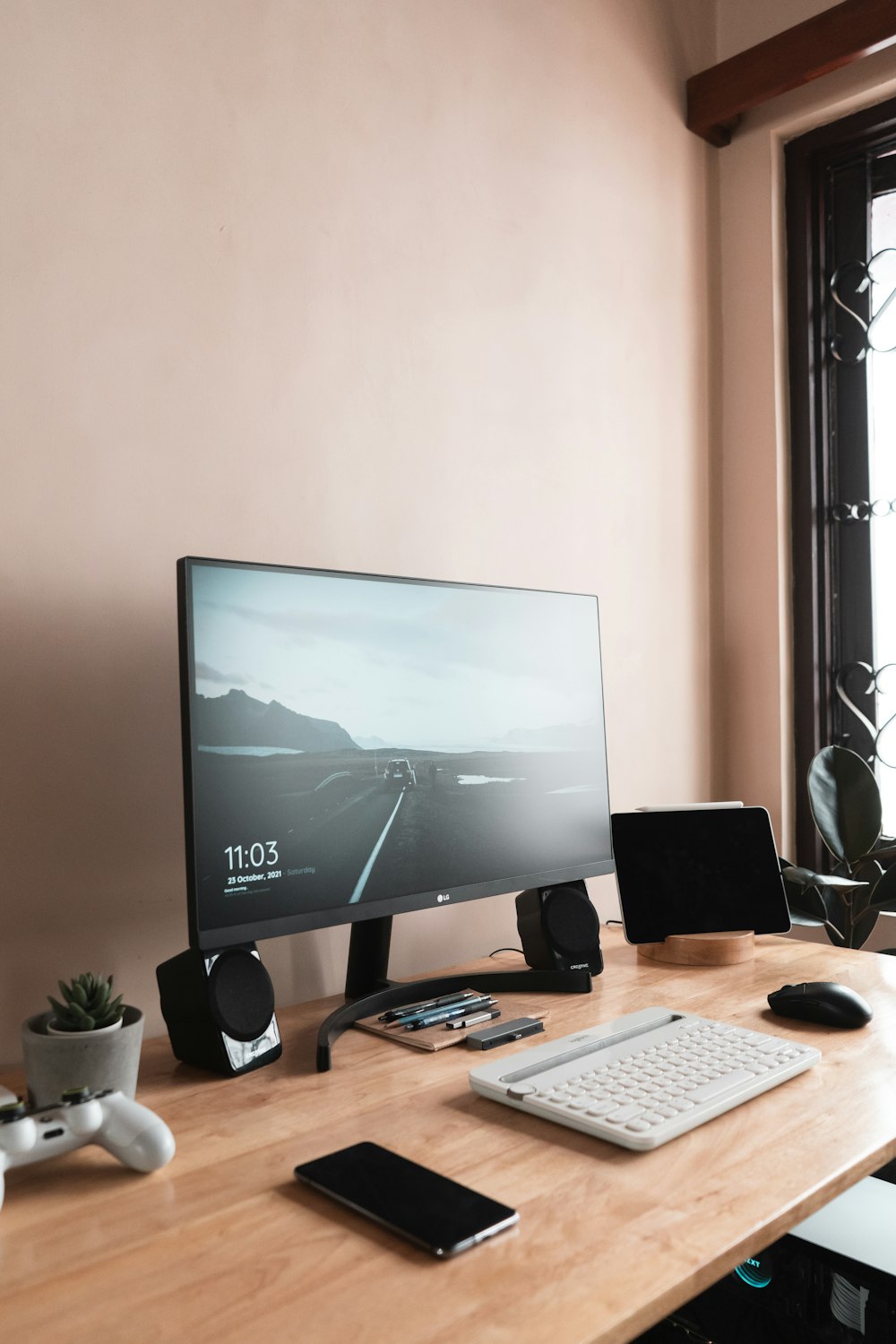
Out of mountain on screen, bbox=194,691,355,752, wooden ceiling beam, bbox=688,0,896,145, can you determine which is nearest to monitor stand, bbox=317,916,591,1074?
mountain on screen, bbox=194,691,355,752

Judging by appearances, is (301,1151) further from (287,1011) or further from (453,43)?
(453,43)

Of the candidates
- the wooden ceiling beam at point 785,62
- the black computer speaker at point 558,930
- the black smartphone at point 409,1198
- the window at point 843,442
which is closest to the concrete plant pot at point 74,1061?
the black smartphone at point 409,1198

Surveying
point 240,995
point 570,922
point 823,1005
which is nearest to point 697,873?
point 570,922

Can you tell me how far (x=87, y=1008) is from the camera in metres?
0.99

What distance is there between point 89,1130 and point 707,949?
0.96 meters

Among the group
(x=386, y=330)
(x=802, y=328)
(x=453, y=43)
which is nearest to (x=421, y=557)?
(x=386, y=330)

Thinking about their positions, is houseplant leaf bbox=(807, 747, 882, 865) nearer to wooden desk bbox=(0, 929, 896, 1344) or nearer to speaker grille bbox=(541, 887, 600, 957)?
speaker grille bbox=(541, 887, 600, 957)

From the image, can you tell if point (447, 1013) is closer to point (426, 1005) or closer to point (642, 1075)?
point (426, 1005)

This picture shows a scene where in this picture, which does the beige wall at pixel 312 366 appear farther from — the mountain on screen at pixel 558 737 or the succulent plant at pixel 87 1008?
the mountain on screen at pixel 558 737

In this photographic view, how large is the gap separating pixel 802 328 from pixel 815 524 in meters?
0.42

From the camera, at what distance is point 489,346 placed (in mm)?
1744

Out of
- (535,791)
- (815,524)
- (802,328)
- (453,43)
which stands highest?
(453,43)

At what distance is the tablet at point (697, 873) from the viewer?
4.94 feet

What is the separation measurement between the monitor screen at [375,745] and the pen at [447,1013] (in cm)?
13
